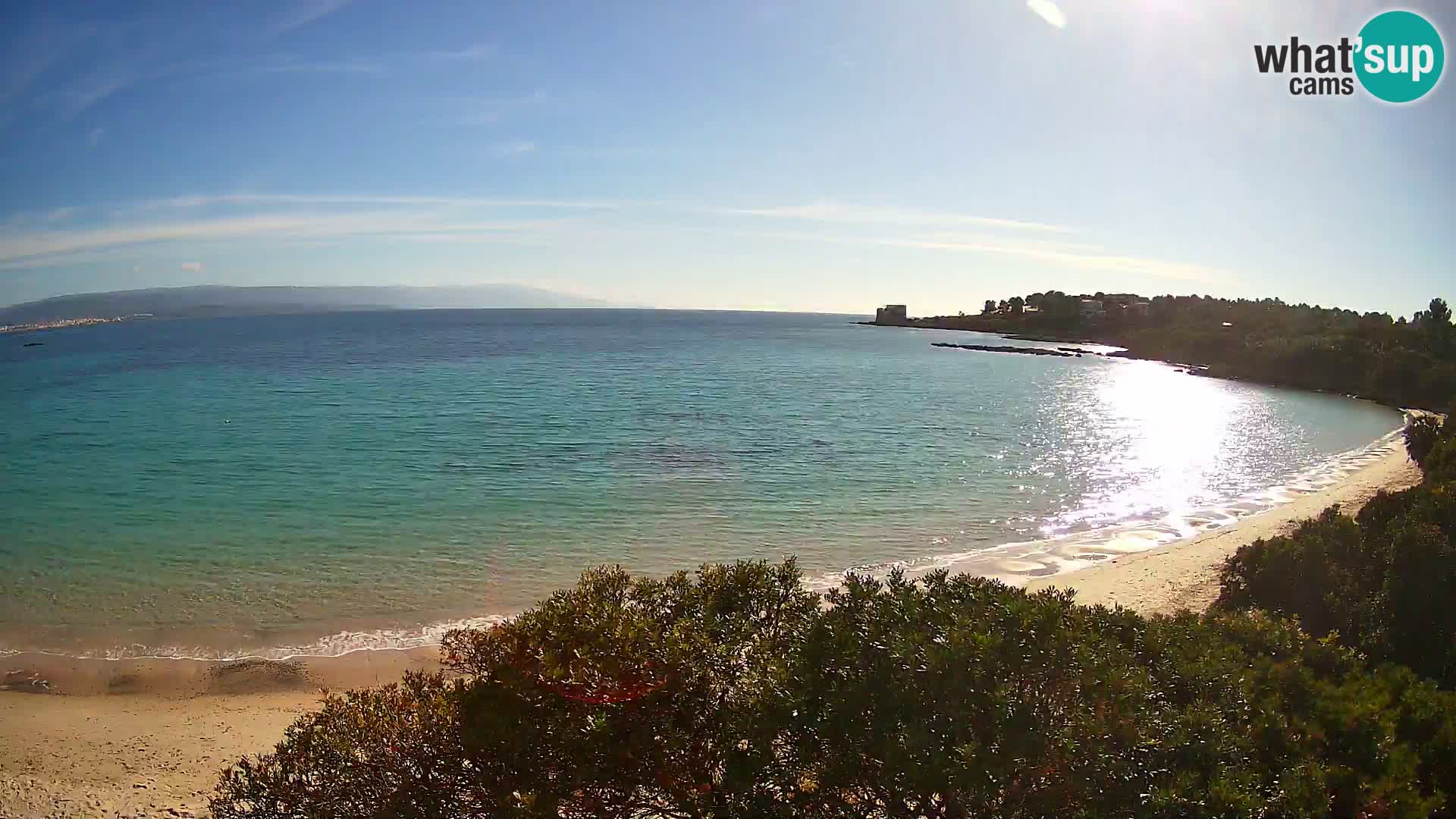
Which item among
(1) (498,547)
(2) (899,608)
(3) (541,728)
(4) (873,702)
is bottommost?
(1) (498,547)

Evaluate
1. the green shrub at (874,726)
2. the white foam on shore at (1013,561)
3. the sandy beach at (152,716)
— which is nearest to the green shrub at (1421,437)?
the white foam on shore at (1013,561)

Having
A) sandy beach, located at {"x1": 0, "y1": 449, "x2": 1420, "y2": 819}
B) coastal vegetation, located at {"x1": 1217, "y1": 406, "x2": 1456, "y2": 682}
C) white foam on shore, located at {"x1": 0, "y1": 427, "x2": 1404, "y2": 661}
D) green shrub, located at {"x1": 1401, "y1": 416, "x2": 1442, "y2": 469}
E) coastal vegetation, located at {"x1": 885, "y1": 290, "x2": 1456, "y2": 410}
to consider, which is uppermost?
coastal vegetation, located at {"x1": 885, "y1": 290, "x2": 1456, "y2": 410}

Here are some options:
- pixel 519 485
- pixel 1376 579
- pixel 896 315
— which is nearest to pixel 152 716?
pixel 519 485

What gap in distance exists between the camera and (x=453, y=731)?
18.7ft

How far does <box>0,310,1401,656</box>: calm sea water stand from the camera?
14.5m

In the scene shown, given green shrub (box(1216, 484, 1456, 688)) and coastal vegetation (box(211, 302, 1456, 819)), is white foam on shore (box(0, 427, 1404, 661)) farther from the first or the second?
green shrub (box(1216, 484, 1456, 688))

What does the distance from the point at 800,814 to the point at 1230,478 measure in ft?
87.4

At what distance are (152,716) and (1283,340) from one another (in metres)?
80.9

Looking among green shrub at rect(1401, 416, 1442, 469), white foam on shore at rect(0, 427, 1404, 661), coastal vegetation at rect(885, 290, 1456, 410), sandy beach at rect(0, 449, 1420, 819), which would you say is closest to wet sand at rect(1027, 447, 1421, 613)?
sandy beach at rect(0, 449, 1420, 819)

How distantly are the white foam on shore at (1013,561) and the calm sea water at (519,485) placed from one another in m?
0.10

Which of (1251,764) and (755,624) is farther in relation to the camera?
(755,624)

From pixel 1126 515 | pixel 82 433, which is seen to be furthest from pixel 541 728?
pixel 82 433

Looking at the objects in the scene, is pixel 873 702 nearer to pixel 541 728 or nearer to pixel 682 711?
pixel 682 711

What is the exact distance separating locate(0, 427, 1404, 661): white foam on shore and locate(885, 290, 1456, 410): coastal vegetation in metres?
30.3
